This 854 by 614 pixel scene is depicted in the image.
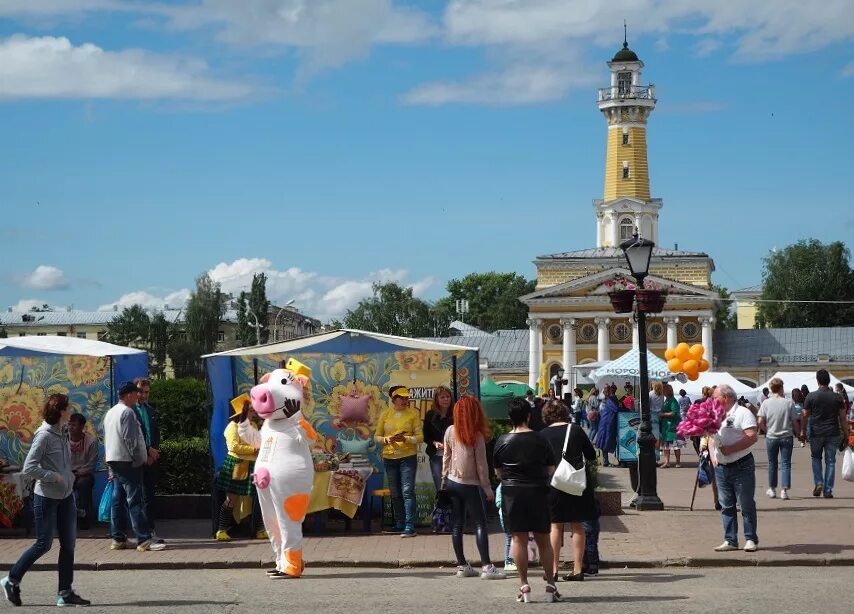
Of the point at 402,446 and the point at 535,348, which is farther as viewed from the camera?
the point at 535,348

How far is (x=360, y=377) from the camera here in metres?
15.9

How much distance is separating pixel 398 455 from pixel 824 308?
89194mm

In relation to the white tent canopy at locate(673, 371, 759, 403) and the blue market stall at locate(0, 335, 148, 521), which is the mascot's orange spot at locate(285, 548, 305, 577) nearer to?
the blue market stall at locate(0, 335, 148, 521)

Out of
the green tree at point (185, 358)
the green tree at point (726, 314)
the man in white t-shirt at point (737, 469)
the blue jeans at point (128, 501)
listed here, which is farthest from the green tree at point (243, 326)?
the man in white t-shirt at point (737, 469)

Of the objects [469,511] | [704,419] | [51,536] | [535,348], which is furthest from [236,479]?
[535,348]

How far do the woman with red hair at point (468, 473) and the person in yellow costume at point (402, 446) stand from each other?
2.54 meters

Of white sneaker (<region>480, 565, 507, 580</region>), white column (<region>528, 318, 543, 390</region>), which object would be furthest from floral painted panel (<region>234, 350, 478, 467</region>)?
white column (<region>528, 318, 543, 390</region>)

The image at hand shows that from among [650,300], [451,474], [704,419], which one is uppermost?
[650,300]

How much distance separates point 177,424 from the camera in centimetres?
2597

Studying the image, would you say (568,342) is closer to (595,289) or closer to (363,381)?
(595,289)

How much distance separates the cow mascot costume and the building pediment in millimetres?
76478

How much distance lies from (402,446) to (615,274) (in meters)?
73.6

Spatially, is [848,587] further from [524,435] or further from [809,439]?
[809,439]

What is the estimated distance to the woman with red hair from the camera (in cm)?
1214
